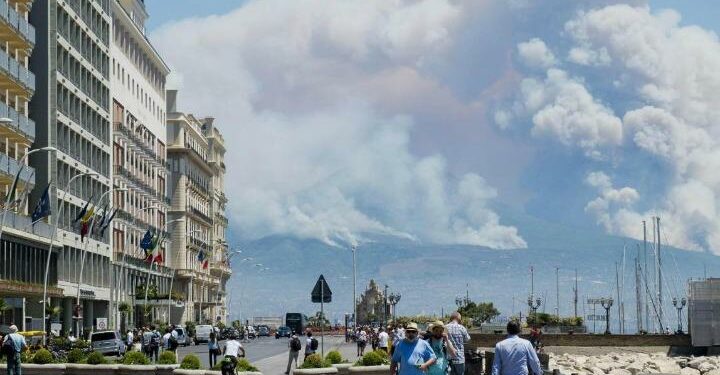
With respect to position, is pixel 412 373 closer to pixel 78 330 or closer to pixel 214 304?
pixel 78 330

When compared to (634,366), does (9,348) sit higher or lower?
higher

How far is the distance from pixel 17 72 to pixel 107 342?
56.9 feet

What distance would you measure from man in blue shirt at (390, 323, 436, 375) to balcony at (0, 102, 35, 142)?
5636cm

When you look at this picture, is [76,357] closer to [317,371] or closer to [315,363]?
[315,363]

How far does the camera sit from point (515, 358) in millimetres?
23078

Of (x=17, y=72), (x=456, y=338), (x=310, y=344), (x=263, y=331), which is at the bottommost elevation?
(x=263, y=331)

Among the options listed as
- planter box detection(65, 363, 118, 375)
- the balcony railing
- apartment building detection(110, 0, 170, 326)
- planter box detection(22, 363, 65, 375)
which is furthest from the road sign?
apartment building detection(110, 0, 170, 326)

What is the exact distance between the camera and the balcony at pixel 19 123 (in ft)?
257

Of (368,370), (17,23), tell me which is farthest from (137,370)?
(17,23)

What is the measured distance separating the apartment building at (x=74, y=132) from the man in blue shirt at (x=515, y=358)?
62.0m

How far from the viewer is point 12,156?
82625mm

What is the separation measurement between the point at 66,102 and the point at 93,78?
10396 millimetres

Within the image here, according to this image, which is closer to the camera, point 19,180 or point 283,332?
point 19,180

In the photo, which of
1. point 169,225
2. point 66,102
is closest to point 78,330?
point 66,102
